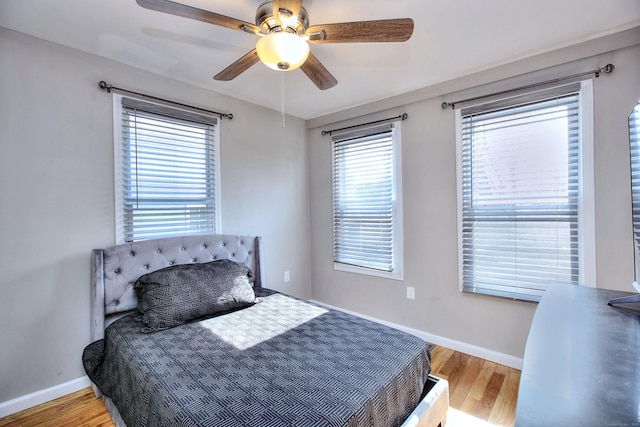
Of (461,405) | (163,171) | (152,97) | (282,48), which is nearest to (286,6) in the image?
(282,48)

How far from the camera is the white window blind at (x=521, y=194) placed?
2.11 m

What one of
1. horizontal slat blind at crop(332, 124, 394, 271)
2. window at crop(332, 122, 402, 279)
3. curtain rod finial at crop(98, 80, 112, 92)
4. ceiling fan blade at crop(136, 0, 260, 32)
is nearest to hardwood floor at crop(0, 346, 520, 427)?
window at crop(332, 122, 402, 279)

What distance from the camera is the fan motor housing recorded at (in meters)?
1.44

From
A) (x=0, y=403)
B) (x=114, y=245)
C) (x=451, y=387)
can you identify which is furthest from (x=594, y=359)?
(x=0, y=403)

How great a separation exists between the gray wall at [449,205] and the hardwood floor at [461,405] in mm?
305

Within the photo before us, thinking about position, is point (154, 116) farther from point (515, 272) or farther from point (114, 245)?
point (515, 272)

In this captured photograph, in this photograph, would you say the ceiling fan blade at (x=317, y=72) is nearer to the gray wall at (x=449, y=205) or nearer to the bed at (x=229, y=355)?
the gray wall at (x=449, y=205)

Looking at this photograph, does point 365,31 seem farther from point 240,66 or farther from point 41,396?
point 41,396

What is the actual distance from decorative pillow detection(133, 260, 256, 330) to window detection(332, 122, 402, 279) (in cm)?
147

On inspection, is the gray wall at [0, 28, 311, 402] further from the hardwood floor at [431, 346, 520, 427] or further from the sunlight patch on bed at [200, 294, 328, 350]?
the hardwood floor at [431, 346, 520, 427]

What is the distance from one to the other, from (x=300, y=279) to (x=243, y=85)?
2.32 metres

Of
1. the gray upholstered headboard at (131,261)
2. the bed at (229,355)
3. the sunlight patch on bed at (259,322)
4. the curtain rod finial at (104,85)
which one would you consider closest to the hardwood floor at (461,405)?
the bed at (229,355)

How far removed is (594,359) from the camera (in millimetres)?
801

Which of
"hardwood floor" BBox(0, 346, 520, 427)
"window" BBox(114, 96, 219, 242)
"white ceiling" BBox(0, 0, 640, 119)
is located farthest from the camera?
"window" BBox(114, 96, 219, 242)
